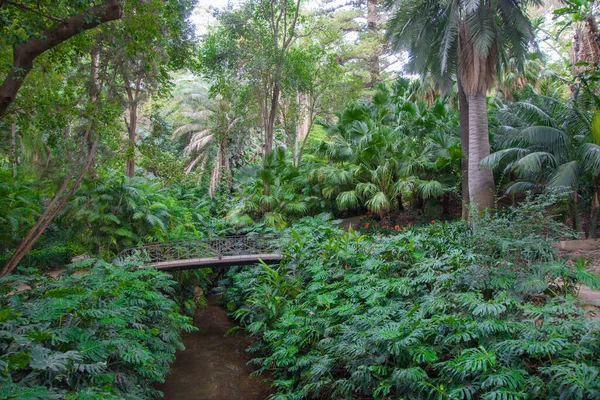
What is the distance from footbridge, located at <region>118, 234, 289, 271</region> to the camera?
11.1 m

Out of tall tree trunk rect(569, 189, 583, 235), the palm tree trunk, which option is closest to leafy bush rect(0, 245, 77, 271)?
the palm tree trunk

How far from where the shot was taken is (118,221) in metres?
11.3

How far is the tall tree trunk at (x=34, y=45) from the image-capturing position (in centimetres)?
495

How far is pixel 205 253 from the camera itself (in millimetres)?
11820

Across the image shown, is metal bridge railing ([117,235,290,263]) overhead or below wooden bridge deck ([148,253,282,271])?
overhead

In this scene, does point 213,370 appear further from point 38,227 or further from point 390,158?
point 390,158

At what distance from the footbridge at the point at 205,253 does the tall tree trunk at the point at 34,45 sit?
6339mm

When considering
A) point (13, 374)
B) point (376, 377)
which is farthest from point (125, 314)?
point (376, 377)

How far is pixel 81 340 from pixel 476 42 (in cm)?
1048

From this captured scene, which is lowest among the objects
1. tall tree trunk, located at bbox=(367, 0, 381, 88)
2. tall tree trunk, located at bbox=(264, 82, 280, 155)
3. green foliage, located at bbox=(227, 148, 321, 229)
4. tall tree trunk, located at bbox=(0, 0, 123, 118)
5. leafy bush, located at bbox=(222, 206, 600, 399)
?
leafy bush, located at bbox=(222, 206, 600, 399)

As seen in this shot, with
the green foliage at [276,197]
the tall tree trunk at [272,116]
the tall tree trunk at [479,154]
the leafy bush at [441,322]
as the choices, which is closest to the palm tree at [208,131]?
the tall tree trunk at [272,116]

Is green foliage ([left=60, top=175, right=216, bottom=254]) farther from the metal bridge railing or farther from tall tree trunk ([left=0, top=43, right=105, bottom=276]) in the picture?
tall tree trunk ([left=0, top=43, right=105, bottom=276])

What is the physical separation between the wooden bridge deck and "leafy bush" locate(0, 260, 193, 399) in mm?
2831

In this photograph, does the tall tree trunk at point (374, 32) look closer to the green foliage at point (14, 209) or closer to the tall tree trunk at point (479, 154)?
the tall tree trunk at point (479, 154)
